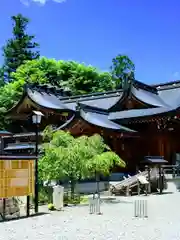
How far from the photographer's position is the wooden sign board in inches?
502

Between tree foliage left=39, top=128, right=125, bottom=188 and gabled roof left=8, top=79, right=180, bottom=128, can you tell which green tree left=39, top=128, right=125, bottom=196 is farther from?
gabled roof left=8, top=79, right=180, bottom=128

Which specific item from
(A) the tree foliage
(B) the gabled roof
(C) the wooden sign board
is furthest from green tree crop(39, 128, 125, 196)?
(B) the gabled roof

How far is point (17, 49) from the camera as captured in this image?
62.8 metres

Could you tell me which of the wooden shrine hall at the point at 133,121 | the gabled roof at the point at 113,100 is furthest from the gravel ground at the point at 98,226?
the gabled roof at the point at 113,100

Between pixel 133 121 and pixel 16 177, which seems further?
pixel 133 121

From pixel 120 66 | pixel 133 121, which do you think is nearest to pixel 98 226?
pixel 133 121

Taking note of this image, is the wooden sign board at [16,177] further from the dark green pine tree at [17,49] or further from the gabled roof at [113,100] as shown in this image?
the dark green pine tree at [17,49]

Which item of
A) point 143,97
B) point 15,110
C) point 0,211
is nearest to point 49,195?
point 0,211

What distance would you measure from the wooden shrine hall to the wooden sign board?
1346 cm

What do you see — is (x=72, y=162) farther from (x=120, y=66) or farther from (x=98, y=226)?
(x=120, y=66)

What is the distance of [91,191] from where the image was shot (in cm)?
2320

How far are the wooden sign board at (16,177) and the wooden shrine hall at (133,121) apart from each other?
1346cm

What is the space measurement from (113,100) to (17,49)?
3122cm

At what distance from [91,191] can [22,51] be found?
147 ft
